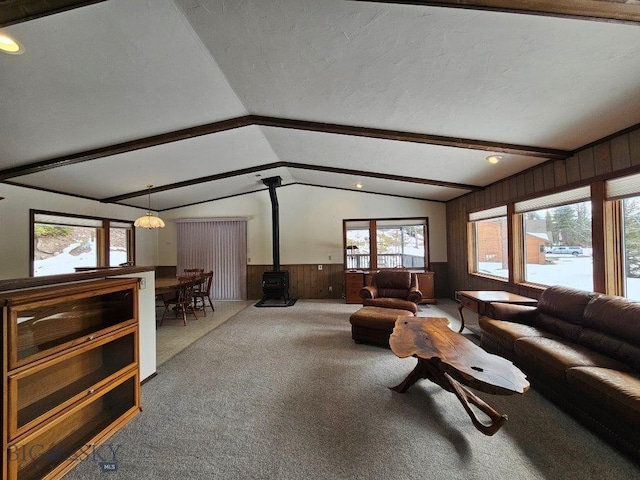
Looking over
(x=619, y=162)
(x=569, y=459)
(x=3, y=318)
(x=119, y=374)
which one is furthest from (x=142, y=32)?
(x=619, y=162)

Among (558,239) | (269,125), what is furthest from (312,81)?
(558,239)

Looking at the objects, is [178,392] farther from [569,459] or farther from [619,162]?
[619,162]

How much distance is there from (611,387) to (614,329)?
28.7 inches

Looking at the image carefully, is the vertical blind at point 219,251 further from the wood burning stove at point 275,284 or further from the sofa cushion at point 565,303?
the sofa cushion at point 565,303

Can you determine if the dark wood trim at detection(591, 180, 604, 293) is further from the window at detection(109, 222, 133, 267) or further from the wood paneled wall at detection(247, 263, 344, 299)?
the window at detection(109, 222, 133, 267)

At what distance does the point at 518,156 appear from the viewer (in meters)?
3.38

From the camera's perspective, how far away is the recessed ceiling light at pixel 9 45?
159 centimetres

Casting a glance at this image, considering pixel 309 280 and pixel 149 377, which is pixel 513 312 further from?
pixel 309 280

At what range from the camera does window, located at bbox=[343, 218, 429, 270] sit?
21.4ft

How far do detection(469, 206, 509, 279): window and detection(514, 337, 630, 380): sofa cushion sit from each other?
2.32 m

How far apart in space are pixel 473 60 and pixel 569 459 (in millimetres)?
2646

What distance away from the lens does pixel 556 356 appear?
79.6 inches

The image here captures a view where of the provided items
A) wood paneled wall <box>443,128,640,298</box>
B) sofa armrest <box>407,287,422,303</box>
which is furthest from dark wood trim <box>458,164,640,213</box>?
sofa armrest <box>407,287,422,303</box>

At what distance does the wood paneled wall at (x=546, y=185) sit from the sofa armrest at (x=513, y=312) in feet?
2.39
